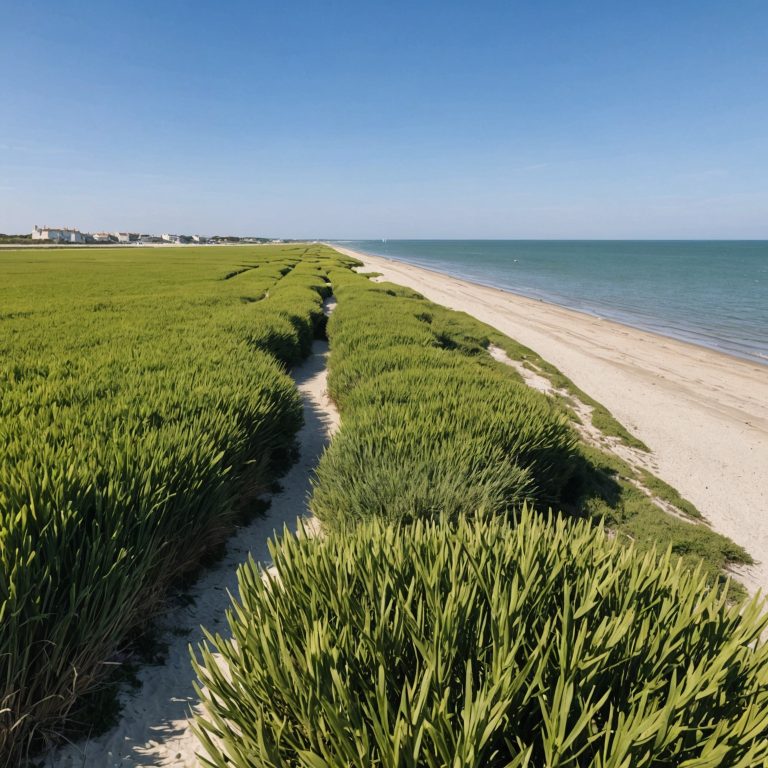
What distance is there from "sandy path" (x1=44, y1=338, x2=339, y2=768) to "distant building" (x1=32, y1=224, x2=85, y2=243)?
150695 mm

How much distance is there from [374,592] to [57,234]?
161804mm

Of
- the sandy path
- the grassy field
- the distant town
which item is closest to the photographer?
the grassy field

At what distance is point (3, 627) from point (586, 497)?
18.9ft

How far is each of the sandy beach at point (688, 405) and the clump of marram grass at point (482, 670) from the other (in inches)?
144

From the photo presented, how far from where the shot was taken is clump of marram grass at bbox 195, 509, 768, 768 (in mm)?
1251

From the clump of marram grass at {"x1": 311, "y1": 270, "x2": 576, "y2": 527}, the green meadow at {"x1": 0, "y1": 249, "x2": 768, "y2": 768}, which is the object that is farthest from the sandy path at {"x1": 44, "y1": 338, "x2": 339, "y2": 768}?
the clump of marram grass at {"x1": 311, "y1": 270, "x2": 576, "y2": 527}

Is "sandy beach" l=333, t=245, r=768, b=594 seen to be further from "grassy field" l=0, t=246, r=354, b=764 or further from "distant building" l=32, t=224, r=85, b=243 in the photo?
"distant building" l=32, t=224, r=85, b=243

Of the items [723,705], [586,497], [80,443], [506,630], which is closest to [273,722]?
[506,630]

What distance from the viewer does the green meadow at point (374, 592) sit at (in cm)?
133

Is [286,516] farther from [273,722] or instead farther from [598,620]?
[598,620]

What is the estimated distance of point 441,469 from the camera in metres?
3.70

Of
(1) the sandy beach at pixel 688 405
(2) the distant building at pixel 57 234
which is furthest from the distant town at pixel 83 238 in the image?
(1) the sandy beach at pixel 688 405

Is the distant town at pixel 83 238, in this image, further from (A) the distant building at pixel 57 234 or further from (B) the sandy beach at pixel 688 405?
(B) the sandy beach at pixel 688 405

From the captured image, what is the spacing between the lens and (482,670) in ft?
5.21
